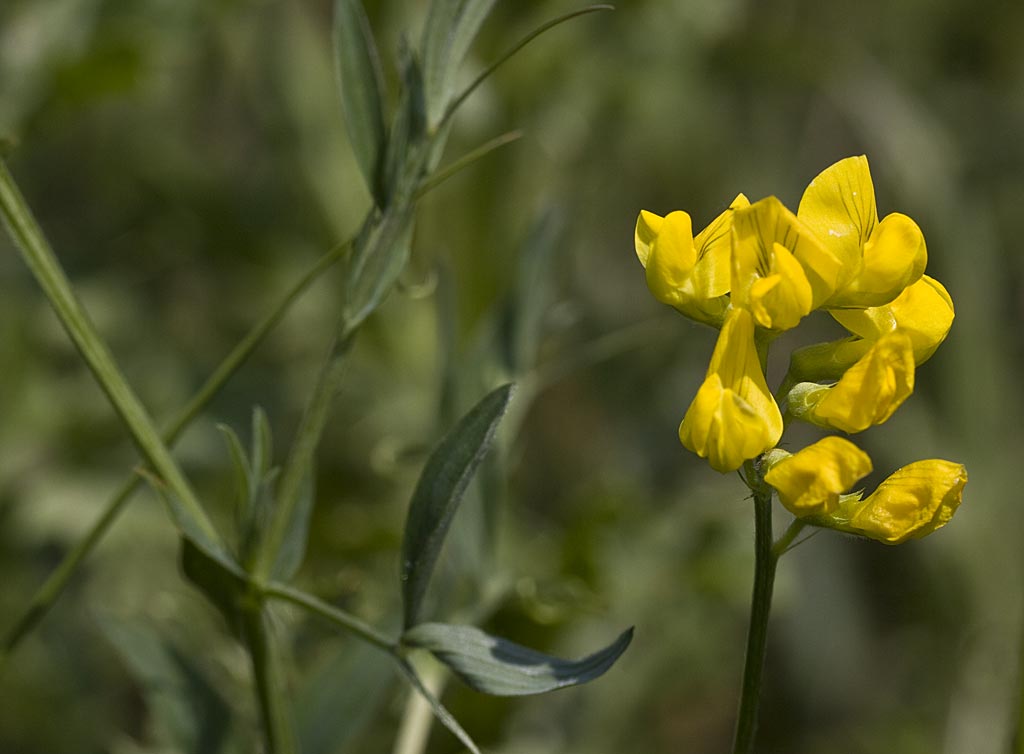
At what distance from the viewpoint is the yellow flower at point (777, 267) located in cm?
64

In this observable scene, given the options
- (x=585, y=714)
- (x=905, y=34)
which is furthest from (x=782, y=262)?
(x=905, y=34)

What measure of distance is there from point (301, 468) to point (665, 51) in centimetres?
156

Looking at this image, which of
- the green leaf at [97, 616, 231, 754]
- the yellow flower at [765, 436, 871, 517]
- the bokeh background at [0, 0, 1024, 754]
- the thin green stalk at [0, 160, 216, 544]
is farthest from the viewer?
the bokeh background at [0, 0, 1024, 754]

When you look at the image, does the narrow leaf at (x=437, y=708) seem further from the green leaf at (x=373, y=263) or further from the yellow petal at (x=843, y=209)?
the yellow petal at (x=843, y=209)

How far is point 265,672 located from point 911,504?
413 mm

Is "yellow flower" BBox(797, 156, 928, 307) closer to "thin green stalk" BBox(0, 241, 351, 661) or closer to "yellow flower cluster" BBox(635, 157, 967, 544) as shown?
"yellow flower cluster" BBox(635, 157, 967, 544)

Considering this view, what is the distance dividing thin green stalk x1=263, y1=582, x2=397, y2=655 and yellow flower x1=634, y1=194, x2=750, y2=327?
27 centimetres

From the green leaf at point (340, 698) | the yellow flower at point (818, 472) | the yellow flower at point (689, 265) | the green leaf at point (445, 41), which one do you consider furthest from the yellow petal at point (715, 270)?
the green leaf at point (340, 698)

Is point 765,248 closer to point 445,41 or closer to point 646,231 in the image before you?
point 646,231

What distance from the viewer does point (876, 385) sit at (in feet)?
2.07

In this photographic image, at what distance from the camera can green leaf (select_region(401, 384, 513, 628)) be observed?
702 mm

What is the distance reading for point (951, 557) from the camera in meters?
2.24

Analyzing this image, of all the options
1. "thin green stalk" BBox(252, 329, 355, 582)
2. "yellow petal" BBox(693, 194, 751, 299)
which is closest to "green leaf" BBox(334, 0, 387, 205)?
"thin green stalk" BBox(252, 329, 355, 582)

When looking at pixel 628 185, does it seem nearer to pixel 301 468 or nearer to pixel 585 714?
pixel 585 714
